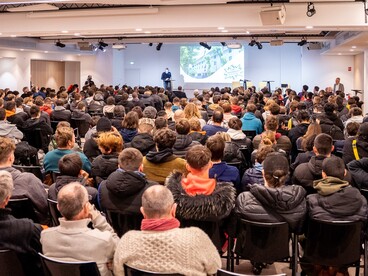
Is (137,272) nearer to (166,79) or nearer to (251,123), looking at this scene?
(251,123)

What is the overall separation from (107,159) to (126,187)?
123 cm

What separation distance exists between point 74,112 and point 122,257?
8.87 meters

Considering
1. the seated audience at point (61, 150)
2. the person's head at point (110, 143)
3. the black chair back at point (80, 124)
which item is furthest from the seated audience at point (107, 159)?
the black chair back at point (80, 124)

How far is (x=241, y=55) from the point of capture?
77.5ft

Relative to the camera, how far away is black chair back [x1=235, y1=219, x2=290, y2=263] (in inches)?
151

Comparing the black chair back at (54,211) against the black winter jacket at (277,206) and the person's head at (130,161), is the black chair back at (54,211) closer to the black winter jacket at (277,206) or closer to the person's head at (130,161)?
the person's head at (130,161)

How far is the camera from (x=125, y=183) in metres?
3.97

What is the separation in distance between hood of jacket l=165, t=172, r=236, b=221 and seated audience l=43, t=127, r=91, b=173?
1918 millimetres

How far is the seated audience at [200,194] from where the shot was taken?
379cm

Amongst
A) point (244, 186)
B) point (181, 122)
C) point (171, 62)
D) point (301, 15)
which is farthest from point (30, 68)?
point (244, 186)

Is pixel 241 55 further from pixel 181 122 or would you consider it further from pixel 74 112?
pixel 181 122

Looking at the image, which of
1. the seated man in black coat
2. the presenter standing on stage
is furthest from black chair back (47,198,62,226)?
the presenter standing on stage

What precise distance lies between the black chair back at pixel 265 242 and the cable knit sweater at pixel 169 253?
110 centimetres

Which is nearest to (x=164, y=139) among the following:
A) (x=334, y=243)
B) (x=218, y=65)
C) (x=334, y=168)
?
(x=334, y=168)
